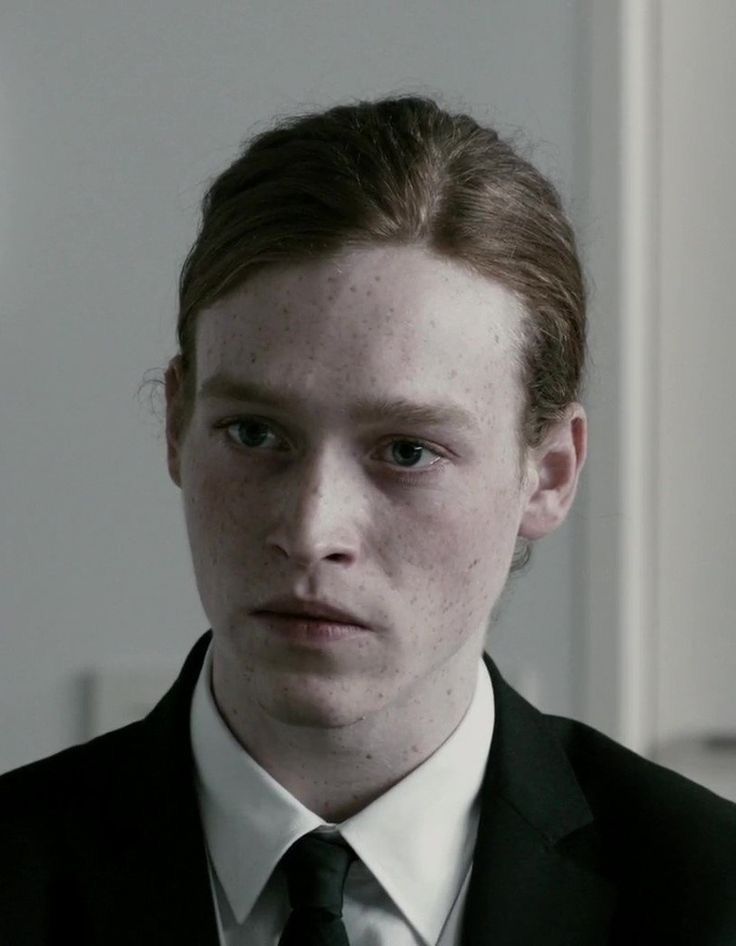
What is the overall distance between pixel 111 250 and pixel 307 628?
3.14 feet

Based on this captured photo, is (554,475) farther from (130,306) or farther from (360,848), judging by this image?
(130,306)

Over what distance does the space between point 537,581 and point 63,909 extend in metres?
0.87

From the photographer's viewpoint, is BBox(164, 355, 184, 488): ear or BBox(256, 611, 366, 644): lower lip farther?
BBox(164, 355, 184, 488): ear

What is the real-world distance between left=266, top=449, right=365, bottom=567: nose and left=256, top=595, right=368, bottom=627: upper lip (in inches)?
0.9

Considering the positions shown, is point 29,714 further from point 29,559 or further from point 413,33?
point 413,33

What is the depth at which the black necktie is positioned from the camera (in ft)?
3.57

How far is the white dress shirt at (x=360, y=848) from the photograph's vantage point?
3.70 ft

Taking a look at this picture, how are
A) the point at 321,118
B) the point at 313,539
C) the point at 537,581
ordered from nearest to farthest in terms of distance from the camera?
1. the point at 313,539
2. the point at 321,118
3. the point at 537,581

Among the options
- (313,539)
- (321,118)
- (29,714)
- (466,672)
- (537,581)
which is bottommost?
(29,714)

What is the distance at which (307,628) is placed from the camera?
1080 millimetres

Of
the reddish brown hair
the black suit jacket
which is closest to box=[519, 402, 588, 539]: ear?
the reddish brown hair

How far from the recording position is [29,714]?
1.98 m

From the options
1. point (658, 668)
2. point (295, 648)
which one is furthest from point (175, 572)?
point (295, 648)

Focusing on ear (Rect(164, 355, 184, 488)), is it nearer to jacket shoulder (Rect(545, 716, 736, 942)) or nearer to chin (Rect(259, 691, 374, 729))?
chin (Rect(259, 691, 374, 729))
